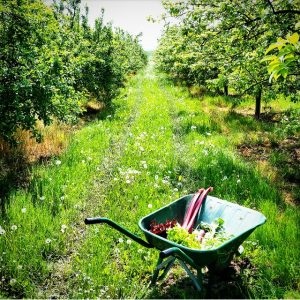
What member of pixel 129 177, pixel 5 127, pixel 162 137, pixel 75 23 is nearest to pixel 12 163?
pixel 5 127

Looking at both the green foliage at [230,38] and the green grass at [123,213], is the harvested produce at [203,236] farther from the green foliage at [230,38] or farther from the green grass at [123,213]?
the green foliage at [230,38]

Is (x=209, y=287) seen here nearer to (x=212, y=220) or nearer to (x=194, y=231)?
(x=194, y=231)

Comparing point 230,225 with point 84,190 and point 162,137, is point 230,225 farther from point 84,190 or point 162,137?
point 162,137

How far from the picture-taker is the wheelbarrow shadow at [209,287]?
362cm

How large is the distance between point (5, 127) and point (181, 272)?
454 cm

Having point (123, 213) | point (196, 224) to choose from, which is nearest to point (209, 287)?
point (196, 224)

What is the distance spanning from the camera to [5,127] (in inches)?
249

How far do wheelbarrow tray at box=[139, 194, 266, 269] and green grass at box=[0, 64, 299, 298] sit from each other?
0.50 m

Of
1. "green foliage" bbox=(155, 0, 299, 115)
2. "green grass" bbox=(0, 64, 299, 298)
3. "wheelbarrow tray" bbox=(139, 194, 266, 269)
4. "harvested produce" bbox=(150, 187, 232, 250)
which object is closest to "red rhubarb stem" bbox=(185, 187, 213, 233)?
"harvested produce" bbox=(150, 187, 232, 250)

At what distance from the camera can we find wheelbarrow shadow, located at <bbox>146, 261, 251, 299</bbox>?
11.9 ft

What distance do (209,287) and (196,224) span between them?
995 millimetres

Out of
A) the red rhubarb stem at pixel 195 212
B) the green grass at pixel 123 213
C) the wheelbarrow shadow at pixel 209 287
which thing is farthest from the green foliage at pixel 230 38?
the wheelbarrow shadow at pixel 209 287

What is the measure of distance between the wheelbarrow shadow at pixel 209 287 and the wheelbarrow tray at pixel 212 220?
1.01ft

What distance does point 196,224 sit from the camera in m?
4.48
